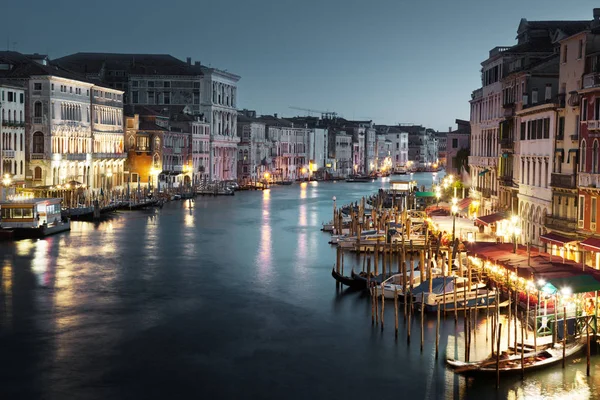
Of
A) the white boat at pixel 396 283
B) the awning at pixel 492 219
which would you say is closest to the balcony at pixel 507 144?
the awning at pixel 492 219

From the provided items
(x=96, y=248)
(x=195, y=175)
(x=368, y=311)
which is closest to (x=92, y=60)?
(x=195, y=175)

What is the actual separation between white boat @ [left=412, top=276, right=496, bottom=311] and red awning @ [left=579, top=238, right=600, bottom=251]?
1.92 metres

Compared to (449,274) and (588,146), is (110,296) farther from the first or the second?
(588,146)

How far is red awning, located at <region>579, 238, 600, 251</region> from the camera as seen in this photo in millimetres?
17578

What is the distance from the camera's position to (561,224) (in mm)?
19969

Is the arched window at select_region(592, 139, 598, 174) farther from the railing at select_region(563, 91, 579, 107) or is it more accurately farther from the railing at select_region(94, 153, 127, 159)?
the railing at select_region(94, 153, 127, 159)

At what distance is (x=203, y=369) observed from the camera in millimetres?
15219

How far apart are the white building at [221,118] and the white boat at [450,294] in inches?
1886

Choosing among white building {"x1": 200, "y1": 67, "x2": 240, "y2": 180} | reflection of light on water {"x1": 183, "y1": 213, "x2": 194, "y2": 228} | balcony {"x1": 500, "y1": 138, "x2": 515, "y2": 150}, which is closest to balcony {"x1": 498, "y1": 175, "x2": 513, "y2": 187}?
balcony {"x1": 500, "y1": 138, "x2": 515, "y2": 150}

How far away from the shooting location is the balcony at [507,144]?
2662 centimetres

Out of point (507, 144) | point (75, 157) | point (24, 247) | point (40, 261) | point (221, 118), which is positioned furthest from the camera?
point (221, 118)

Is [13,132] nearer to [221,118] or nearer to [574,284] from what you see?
[574,284]

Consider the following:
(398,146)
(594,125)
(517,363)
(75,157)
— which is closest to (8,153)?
(75,157)

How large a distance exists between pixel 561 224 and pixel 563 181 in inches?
36.7
